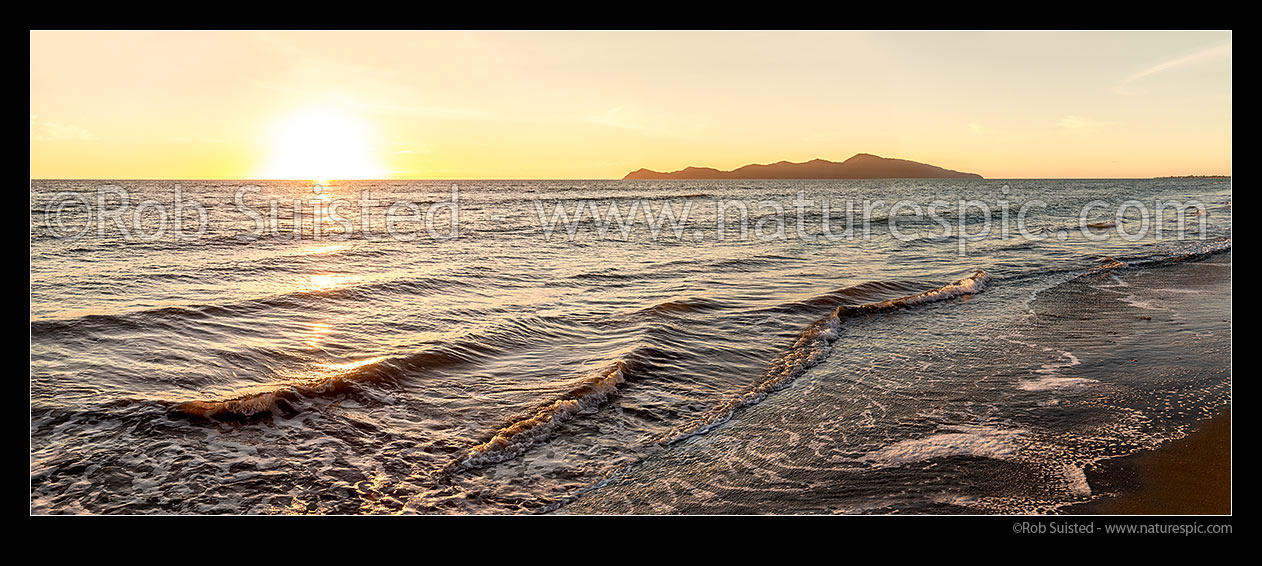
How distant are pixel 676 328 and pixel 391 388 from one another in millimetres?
4808

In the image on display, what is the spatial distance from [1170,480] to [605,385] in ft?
17.1

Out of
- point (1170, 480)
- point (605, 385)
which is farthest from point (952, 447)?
point (605, 385)

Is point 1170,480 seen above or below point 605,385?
below

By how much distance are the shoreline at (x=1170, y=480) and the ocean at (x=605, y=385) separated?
0.58ft

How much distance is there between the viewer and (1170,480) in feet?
16.4

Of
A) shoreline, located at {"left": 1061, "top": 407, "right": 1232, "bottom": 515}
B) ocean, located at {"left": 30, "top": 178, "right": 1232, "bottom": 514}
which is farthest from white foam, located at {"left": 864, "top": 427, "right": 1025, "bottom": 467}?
shoreline, located at {"left": 1061, "top": 407, "right": 1232, "bottom": 515}

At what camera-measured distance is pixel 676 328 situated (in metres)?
11.0

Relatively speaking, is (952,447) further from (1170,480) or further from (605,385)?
(605,385)

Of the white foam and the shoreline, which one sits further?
the white foam

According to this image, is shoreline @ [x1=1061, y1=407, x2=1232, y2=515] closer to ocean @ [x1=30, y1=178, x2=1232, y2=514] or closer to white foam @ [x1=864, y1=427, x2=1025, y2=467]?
ocean @ [x1=30, y1=178, x2=1232, y2=514]

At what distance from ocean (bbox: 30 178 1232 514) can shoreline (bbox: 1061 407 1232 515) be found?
177 mm

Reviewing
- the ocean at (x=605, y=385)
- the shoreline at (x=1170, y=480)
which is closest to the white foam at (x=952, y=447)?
the ocean at (x=605, y=385)

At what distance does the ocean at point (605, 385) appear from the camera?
531cm

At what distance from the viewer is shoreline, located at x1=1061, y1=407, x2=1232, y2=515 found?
4609 millimetres
